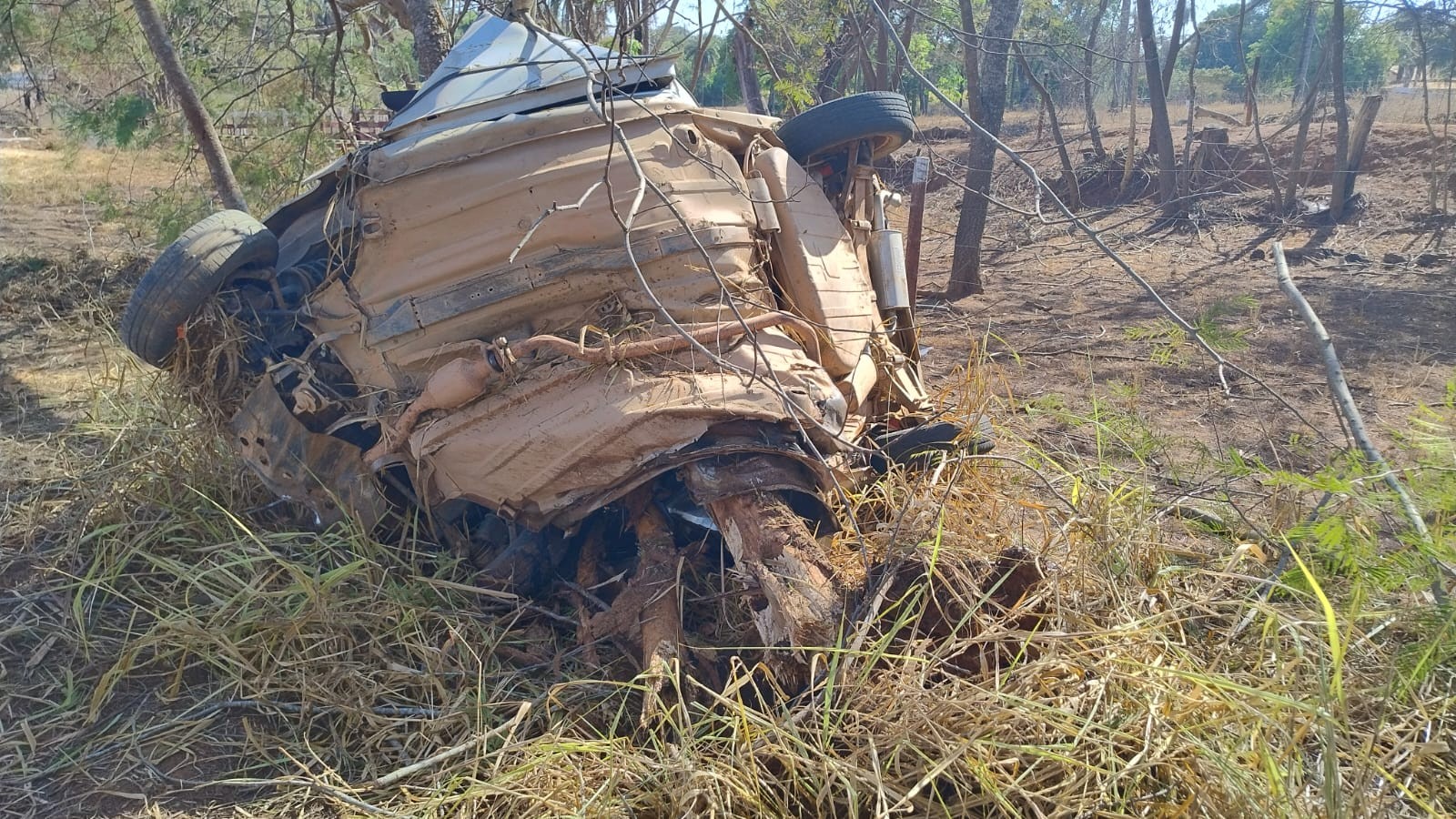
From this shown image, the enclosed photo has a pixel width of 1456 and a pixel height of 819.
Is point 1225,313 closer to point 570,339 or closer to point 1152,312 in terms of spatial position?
point 1152,312

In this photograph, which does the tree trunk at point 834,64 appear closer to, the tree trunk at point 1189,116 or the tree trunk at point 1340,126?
the tree trunk at point 1189,116

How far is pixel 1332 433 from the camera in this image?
485cm

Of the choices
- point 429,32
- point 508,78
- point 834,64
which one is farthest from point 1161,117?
point 508,78

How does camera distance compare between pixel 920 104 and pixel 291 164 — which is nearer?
pixel 291 164

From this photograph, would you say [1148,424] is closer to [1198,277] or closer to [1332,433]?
[1332,433]

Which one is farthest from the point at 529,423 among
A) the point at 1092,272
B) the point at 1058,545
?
the point at 1092,272

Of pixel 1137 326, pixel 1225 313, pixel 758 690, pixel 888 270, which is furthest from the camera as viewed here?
pixel 1137 326

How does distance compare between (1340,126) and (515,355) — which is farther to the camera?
(1340,126)

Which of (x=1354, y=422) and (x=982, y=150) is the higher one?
(x=982, y=150)

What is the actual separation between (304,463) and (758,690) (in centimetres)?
218

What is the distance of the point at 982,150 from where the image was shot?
8320 millimetres

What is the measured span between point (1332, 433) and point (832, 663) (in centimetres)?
396

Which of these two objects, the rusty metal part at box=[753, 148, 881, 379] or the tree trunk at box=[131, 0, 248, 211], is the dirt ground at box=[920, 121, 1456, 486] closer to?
the rusty metal part at box=[753, 148, 881, 379]

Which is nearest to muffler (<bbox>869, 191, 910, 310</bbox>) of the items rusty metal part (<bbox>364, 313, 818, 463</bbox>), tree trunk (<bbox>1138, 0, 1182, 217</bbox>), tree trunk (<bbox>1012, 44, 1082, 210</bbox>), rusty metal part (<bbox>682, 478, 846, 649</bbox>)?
rusty metal part (<bbox>364, 313, 818, 463</bbox>)
